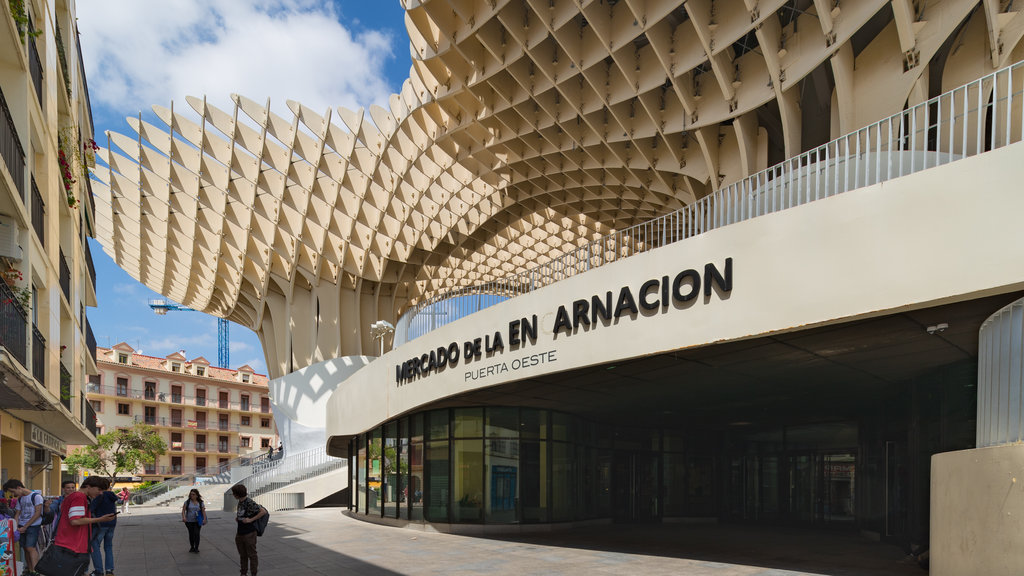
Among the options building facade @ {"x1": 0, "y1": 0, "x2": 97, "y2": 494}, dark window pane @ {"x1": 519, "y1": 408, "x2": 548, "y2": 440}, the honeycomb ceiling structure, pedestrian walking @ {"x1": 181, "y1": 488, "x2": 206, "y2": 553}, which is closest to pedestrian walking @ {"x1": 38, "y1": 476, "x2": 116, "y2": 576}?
building facade @ {"x1": 0, "y1": 0, "x2": 97, "y2": 494}

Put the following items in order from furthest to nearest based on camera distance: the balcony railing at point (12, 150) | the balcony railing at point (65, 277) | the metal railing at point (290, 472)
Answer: the metal railing at point (290, 472)
the balcony railing at point (65, 277)
the balcony railing at point (12, 150)

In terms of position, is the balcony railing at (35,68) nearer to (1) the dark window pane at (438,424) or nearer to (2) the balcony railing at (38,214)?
(2) the balcony railing at (38,214)

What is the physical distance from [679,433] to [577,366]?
13373 mm

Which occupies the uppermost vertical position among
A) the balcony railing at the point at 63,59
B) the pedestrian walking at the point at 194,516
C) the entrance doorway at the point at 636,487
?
the balcony railing at the point at 63,59

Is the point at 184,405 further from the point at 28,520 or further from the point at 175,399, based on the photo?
the point at 28,520

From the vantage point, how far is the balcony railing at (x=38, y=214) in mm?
13875

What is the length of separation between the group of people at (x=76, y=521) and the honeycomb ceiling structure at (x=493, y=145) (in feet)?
52.0

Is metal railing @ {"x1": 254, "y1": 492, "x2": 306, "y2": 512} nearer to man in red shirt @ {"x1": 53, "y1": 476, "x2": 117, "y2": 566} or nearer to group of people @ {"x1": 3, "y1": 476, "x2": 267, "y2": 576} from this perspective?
group of people @ {"x1": 3, "y1": 476, "x2": 267, "y2": 576}

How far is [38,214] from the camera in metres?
14.3

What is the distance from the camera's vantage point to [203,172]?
3575 cm

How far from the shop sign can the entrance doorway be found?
1549 cm

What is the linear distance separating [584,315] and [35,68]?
39.5 feet

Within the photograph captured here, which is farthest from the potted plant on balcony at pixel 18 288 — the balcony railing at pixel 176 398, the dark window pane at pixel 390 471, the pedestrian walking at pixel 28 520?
the balcony railing at pixel 176 398

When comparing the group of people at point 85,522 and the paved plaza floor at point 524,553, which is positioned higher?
the group of people at point 85,522
